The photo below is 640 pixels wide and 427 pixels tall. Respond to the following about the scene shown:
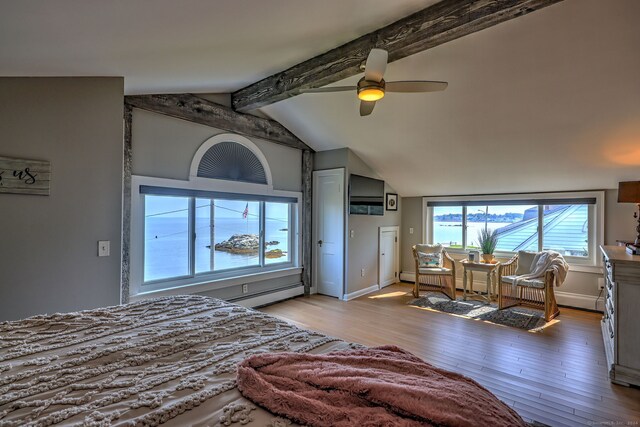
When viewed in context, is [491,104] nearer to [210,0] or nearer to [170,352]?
[210,0]

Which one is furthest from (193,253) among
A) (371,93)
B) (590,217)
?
(590,217)

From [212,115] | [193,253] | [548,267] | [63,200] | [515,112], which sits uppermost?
[212,115]

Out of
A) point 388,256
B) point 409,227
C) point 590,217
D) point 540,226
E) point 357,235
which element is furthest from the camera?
point 409,227

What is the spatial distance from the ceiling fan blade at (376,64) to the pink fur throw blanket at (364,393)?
1.80m

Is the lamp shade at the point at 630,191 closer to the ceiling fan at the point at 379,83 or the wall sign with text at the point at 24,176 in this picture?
the ceiling fan at the point at 379,83

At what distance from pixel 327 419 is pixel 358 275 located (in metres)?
4.44

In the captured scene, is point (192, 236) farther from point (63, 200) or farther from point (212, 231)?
point (63, 200)

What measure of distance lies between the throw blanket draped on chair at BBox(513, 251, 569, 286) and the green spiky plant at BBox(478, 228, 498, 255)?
2.23 ft

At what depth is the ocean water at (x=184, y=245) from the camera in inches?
132

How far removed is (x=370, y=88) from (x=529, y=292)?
12.0 feet

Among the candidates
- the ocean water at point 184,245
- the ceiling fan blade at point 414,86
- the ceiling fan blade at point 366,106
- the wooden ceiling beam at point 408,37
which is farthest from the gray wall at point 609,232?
the ocean water at point 184,245

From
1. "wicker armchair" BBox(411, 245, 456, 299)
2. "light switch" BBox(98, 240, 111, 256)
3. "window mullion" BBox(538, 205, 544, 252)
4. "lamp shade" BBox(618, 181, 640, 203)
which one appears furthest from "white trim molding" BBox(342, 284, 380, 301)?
"lamp shade" BBox(618, 181, 640, 203)

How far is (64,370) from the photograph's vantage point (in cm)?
112

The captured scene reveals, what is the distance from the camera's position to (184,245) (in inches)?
143
